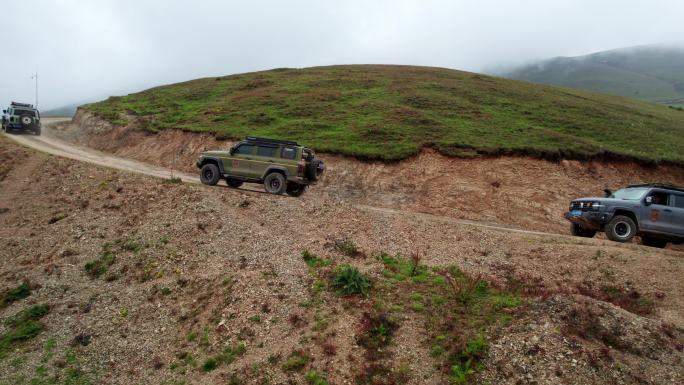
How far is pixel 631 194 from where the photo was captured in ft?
55.8

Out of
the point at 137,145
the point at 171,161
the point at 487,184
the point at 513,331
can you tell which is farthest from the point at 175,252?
the point at 137,145

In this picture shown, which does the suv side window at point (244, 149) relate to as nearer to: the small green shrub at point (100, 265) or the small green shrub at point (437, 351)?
the small green shrub at point (100, 265)

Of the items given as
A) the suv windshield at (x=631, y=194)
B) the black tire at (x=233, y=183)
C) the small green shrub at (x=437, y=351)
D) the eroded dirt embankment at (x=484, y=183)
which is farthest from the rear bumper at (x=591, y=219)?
the black tire at (x=233, y=183)

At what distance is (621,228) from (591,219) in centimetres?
94

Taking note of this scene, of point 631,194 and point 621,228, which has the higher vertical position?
point 631,194

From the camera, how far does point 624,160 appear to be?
29.2 meters

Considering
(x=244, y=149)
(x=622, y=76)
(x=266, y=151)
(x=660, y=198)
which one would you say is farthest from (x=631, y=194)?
(x=622, y=76)

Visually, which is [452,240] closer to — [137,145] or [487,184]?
[487,184]

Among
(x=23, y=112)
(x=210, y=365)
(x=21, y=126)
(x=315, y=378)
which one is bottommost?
(x=210, y=365)

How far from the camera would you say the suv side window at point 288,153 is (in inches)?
780

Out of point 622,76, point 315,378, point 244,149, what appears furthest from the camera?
point 622,76

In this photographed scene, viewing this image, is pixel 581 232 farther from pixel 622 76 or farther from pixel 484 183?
pixel 622 76

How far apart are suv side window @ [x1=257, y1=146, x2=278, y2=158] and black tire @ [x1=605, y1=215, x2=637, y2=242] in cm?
1247

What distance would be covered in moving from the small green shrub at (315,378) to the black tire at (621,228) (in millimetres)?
11633
